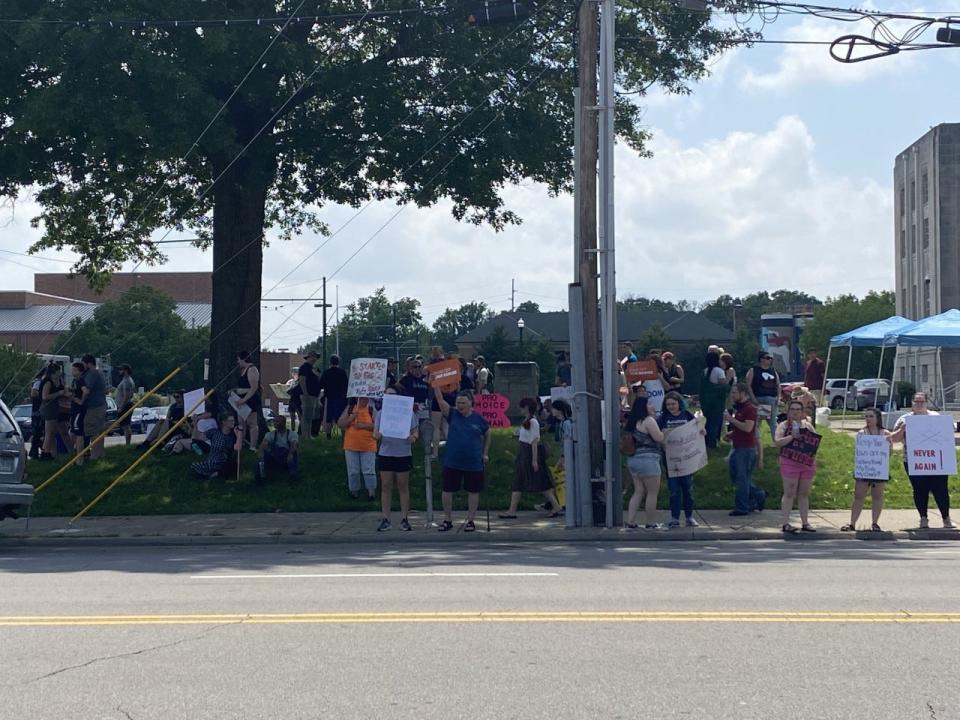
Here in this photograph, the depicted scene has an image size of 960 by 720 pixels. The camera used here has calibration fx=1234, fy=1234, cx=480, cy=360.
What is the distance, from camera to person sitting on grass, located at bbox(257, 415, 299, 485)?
19.7m

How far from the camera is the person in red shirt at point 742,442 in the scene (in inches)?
652

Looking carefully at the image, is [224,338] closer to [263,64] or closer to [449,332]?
[263,64]

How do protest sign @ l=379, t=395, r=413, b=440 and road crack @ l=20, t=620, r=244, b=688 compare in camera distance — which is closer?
road crack @ l=20, t=620, r=244, b=688

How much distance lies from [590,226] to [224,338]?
865cm

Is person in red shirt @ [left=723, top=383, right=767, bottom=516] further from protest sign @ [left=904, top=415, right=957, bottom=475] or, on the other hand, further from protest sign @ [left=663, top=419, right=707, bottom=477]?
protest sign @ [left=904, top=415, right=957, bottom=475]

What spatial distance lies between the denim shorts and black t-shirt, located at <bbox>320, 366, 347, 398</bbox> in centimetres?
739

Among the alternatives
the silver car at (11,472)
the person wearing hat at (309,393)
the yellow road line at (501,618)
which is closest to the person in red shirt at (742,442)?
the yellow road line at (501,618)

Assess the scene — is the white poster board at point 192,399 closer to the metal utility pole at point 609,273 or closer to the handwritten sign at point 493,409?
the handwritten sign at point 493,409

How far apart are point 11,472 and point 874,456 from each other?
1091cm

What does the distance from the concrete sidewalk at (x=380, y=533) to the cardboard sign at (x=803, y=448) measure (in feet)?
3.08

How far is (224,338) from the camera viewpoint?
2281 cm

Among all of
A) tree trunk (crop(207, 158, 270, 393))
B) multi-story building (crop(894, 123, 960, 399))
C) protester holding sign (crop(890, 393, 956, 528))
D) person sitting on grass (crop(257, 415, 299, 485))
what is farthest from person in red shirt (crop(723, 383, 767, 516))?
multi-story building (crop(894, 123, 960, 399))

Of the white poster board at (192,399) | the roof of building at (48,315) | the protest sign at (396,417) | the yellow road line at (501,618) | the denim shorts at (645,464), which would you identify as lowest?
the yellow road line at (501,618)

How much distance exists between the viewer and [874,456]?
50.9ft
